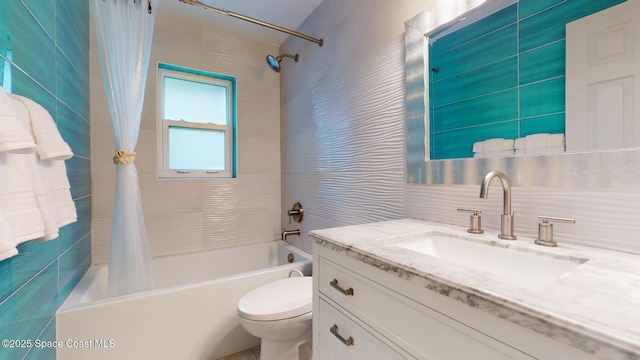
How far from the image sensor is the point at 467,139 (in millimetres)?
1013

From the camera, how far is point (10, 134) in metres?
0.58

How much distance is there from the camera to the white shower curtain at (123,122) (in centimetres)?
136

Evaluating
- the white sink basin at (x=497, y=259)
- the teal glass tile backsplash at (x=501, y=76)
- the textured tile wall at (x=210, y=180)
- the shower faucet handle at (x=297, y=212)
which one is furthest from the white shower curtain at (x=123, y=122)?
the teal glass tile backsplash at (x=501, y=76)

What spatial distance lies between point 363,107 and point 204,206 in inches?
61.2

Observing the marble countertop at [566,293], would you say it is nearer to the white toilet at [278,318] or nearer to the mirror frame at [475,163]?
the mirror frame at [475,163]

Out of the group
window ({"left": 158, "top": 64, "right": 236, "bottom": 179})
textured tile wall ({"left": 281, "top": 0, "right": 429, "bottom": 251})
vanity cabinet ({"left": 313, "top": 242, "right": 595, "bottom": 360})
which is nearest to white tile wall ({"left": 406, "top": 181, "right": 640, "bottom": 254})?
textured tile wall ({"left": 281, "top": 0, "right": 429, "bottom": 251})

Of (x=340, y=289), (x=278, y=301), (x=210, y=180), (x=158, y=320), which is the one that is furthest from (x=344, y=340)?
(x=210, y=180)

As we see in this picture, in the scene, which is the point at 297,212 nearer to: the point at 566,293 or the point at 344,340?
the point at 344,340

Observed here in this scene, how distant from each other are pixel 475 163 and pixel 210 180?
196 centimetres

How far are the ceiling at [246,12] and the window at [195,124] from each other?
405mm

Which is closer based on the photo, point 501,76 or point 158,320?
point 501,76

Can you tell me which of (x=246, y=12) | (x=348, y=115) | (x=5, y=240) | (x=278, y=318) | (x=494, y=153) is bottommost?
(x=278, y=318)

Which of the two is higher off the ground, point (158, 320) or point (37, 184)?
point (37, 184)

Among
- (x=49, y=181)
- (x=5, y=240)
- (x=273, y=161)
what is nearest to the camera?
(x=5, y=240)
